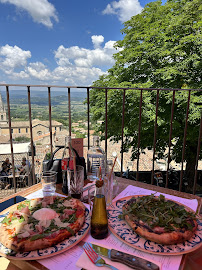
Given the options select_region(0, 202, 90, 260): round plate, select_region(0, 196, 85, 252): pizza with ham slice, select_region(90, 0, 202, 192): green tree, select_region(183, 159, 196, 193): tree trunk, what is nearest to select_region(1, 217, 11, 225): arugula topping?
select_region(0, 196, 85, 252): pizza with ham slice

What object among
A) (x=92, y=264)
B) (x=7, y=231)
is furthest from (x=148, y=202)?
(x=7, y=231)

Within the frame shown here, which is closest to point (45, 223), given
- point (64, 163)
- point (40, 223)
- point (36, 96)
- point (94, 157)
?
point (40, 223)

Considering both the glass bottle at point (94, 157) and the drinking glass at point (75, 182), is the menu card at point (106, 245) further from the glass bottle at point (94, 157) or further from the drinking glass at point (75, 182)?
the glass bottle at point (94, 157)

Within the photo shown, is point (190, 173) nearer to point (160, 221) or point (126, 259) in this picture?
point (160, 221)

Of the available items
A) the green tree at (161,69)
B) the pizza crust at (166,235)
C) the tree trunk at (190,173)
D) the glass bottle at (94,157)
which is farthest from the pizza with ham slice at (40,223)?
the tree trunk at (190,173)

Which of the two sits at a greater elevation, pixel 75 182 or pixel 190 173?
pixel 75 182

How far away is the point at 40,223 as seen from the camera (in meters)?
0.67

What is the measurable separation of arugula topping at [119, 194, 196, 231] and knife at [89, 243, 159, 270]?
0.45ft

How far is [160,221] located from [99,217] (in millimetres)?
206

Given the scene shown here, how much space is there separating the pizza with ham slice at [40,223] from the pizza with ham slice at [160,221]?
190mm

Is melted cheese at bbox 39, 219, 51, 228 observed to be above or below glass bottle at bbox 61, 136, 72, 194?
below

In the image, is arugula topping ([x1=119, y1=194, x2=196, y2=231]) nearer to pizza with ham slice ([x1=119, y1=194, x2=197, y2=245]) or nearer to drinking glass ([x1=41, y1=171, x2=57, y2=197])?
pizza with ham slice ([x1=119, y1=194, x2=197, y2=245])

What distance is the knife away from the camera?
51 centimetres

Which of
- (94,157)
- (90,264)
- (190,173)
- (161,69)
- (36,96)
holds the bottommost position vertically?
(190,173)
